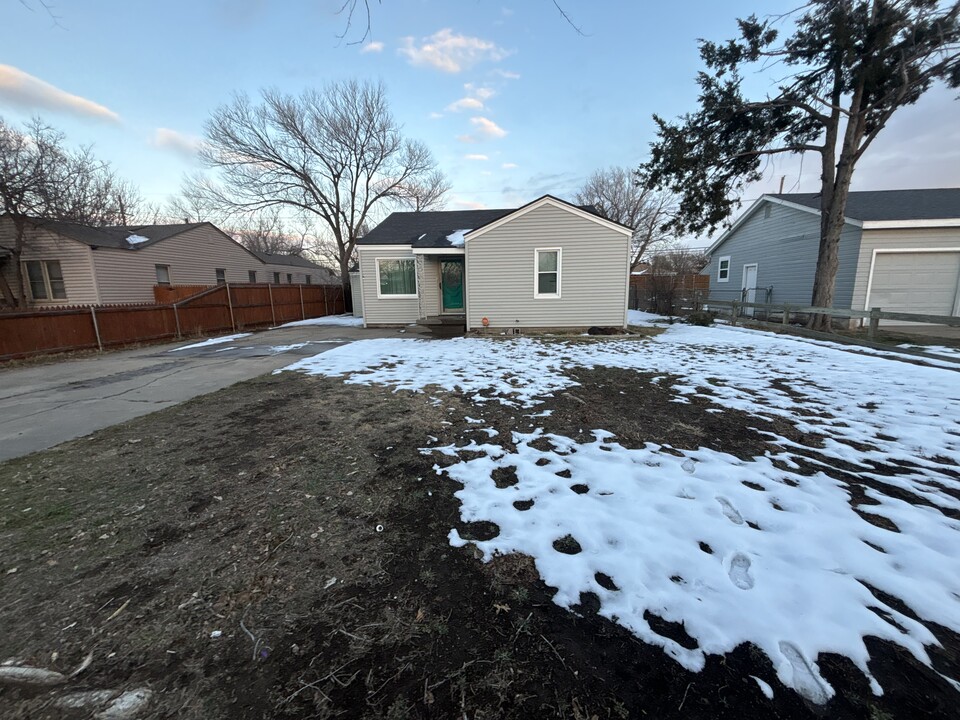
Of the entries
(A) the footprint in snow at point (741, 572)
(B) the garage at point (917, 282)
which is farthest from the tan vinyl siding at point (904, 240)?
(A) the footprint in snow at point (741, 572)

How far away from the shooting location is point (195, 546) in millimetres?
2320

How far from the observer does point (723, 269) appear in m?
19.0

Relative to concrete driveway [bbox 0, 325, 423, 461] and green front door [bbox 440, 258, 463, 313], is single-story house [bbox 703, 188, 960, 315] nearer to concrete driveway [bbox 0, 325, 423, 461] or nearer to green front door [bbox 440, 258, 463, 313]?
green front door [bbox 440, 258, 463, 313]

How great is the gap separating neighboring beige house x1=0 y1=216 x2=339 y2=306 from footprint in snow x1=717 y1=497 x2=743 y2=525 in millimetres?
21331

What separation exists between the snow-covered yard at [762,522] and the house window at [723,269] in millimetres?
15266

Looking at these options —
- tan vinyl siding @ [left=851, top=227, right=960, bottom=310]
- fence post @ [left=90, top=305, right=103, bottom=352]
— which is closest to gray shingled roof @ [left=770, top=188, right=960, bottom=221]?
tan vinyl siding @ [left=851, top=227, right=960, bottom=310]

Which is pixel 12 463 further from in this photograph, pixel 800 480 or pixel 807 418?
pixel 807 418

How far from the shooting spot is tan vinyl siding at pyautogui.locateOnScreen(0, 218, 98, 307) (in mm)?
15477

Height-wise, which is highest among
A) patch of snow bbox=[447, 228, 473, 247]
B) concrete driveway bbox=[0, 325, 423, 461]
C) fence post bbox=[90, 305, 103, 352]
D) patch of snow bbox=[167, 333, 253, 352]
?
patch of snow bbox=[447, 228, 473, 247]

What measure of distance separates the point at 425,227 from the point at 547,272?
6495mm

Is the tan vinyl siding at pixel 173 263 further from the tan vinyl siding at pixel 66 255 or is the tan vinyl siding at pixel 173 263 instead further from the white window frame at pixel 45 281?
the white window frame at pixel 45 281

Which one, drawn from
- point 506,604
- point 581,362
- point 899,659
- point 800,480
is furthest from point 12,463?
point 581,362

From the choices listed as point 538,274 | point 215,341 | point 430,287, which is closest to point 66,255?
point 215,341

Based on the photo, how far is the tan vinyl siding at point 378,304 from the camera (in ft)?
46.7
